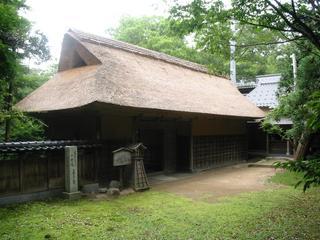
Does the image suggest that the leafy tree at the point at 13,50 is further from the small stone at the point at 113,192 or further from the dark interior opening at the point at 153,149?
the dark interior opening at the point at 153,149

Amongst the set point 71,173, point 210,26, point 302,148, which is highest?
point 210,26

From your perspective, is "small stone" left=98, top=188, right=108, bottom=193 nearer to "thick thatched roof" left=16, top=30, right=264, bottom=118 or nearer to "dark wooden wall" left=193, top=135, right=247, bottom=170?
"thick thatched roof" left=16, top=30, right=264, bottom=118

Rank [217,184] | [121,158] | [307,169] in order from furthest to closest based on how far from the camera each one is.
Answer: [217,184], [121,158], [307,169]

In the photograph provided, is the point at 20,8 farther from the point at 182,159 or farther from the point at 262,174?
the point at 262,174

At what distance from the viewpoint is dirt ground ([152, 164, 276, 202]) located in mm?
9602

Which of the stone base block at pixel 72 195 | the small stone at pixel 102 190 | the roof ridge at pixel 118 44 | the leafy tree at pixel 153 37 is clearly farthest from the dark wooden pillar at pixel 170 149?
the leafy tree at pixel 153 37

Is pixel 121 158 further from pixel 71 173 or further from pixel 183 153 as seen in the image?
pixel 183 153

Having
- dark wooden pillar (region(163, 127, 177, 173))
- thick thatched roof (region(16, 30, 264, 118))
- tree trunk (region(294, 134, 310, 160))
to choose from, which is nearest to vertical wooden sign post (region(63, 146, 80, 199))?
thick thatched roof (region(16, 30, 264, 118))

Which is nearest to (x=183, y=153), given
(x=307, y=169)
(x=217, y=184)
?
(x=217, y=184)

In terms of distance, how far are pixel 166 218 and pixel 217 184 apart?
4.88m

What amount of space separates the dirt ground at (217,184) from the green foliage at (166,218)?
0.86 m

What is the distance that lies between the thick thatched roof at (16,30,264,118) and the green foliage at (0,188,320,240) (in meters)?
2.95

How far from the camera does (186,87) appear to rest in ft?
48.2

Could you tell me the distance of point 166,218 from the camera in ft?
22.1
